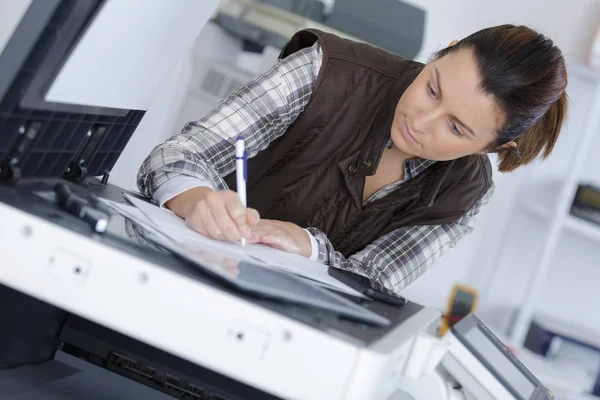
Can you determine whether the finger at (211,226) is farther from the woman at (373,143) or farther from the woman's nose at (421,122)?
the woman's nose at (421,122)

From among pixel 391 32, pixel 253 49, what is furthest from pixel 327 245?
pixel 253 49

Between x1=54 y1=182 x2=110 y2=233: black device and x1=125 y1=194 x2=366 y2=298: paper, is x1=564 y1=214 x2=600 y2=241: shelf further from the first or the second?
x1=54 y1=182 x2=110 y2=233: black device

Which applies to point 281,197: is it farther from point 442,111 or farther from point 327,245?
point 442,111

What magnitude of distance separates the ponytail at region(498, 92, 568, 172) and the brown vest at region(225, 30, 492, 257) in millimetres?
71

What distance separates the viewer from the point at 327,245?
1147 millimetres

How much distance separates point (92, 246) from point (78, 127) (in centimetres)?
26

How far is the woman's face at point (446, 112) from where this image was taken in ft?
3.60

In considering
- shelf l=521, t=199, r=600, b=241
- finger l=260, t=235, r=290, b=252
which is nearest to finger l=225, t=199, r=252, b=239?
finger l=260, t=235, r=290, b=252

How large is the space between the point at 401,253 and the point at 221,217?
0.51 meters

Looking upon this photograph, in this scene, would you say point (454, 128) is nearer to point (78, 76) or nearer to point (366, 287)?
point (366, 287)

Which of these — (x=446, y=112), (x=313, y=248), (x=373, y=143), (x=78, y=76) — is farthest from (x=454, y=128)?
(x=78, y=76)

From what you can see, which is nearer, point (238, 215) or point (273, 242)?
point (238, 215)

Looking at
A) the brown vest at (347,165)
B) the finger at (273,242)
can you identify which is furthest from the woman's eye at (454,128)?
the finger at (273,242)

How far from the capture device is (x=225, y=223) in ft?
2.74
